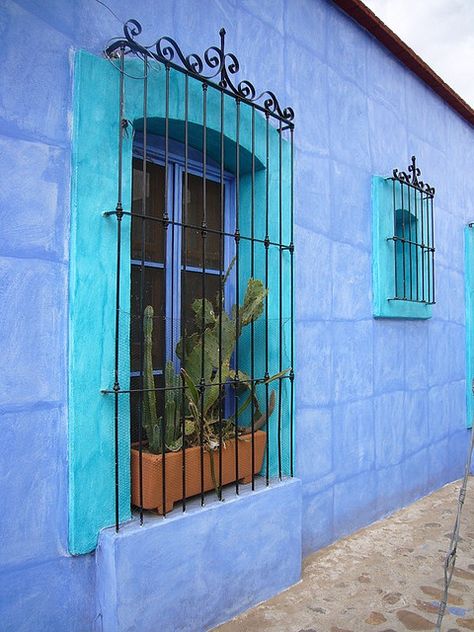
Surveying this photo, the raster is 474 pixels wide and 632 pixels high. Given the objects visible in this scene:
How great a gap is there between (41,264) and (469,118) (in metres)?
4.95

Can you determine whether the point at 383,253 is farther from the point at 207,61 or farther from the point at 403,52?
the point at 207,61

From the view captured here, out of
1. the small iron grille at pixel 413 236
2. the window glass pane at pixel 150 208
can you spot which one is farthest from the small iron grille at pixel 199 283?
the small iron grille at pixel 413 236

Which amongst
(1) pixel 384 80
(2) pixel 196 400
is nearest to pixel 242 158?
(2) pixel 196 400

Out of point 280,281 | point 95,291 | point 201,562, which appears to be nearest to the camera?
point 95,291

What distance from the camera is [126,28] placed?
7.02 feet

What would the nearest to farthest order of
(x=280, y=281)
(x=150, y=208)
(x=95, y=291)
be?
(x=95, y=291) → (x=150, y=208) → (x=280, y=281)

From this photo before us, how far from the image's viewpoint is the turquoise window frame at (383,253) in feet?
12.6

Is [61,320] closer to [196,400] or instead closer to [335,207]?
[196,400]

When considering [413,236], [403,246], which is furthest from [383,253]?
[413,236]

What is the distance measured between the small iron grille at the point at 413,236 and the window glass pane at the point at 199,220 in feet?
5.51

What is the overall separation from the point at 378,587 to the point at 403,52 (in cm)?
384

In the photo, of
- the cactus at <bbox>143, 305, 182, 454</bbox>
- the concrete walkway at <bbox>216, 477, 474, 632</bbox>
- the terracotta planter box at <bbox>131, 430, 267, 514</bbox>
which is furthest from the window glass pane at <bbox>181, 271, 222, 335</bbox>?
the concrete walkway at <bbox>216, 477, 474, 632</bbox>

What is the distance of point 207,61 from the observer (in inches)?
100

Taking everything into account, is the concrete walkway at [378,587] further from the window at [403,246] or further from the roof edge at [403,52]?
the roof edge at [403,52]
